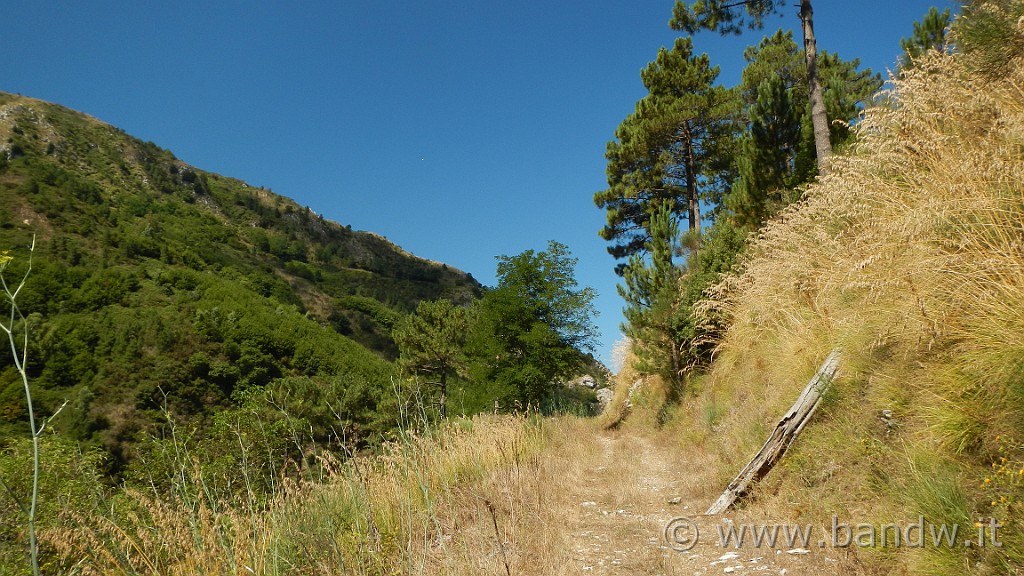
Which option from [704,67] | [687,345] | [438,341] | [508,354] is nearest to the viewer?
[687,345]

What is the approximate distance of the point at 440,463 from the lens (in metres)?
5.71

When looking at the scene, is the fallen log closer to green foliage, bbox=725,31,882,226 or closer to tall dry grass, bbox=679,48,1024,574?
tall dry grass, bbox=679,48,1024,574

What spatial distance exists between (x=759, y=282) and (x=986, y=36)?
145 inches

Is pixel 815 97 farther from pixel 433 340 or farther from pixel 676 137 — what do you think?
pixel 433 340

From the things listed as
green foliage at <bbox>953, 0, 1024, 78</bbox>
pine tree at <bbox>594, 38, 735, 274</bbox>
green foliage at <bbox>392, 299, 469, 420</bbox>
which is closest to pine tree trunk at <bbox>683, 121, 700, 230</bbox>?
pine tree at <bbox>594, 38, 735, 274</bbox>

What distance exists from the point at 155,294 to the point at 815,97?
88.5 m

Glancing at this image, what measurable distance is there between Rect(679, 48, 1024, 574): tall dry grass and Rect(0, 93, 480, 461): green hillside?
328 inches

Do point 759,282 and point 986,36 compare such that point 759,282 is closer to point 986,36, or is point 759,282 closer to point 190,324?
point 986,36

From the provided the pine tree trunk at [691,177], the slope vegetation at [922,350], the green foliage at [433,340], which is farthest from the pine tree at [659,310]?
the green foliage at [433,340]

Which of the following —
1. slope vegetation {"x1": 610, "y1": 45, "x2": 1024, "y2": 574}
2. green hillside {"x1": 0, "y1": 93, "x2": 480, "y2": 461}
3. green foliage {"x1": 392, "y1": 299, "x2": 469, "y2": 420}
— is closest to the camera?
slope vegetation {"x1": 610, "y1": 45, "x2": 1024, "y2": 574}

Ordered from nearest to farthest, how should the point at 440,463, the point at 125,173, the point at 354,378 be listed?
1. the point at 440,463
2. the point at 354,378
3. the point at 125,173

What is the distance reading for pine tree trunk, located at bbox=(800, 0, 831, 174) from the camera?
9312 millimetres

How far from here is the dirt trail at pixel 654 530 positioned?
11.0ft

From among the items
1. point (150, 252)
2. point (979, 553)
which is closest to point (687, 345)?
point (979, 553)
